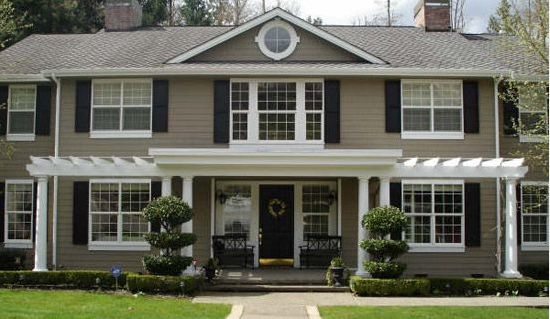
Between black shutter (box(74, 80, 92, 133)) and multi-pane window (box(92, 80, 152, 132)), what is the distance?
14 centimetres

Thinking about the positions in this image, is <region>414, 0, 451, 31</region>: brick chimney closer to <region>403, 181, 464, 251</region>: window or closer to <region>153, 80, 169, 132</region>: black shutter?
<region>403, 181, 464, 251</region>: window

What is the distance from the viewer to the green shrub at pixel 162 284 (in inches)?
594

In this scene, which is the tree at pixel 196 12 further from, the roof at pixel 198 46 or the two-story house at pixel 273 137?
the two-story house at pixel 273 137

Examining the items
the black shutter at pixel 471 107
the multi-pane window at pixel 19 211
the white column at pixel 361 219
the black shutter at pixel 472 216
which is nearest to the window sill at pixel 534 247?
the black shutter at pixel 472 216

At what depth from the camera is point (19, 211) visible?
1903 cm

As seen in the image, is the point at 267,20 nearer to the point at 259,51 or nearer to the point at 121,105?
the point at 259,51

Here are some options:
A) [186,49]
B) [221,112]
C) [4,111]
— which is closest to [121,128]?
[221,112]

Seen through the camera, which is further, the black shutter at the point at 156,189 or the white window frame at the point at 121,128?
the white window frame at the point at 121,128

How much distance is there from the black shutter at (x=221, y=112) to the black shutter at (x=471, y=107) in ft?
21.1

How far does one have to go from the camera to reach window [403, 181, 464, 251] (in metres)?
18.2

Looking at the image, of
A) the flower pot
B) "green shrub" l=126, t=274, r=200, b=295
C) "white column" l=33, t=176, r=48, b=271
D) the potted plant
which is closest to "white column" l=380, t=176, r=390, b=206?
the flower pot

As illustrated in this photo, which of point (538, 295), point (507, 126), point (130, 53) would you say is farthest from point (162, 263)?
point (507, 126)

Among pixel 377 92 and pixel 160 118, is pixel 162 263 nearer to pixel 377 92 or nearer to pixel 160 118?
pixel 160 118

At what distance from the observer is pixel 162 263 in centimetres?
1550
